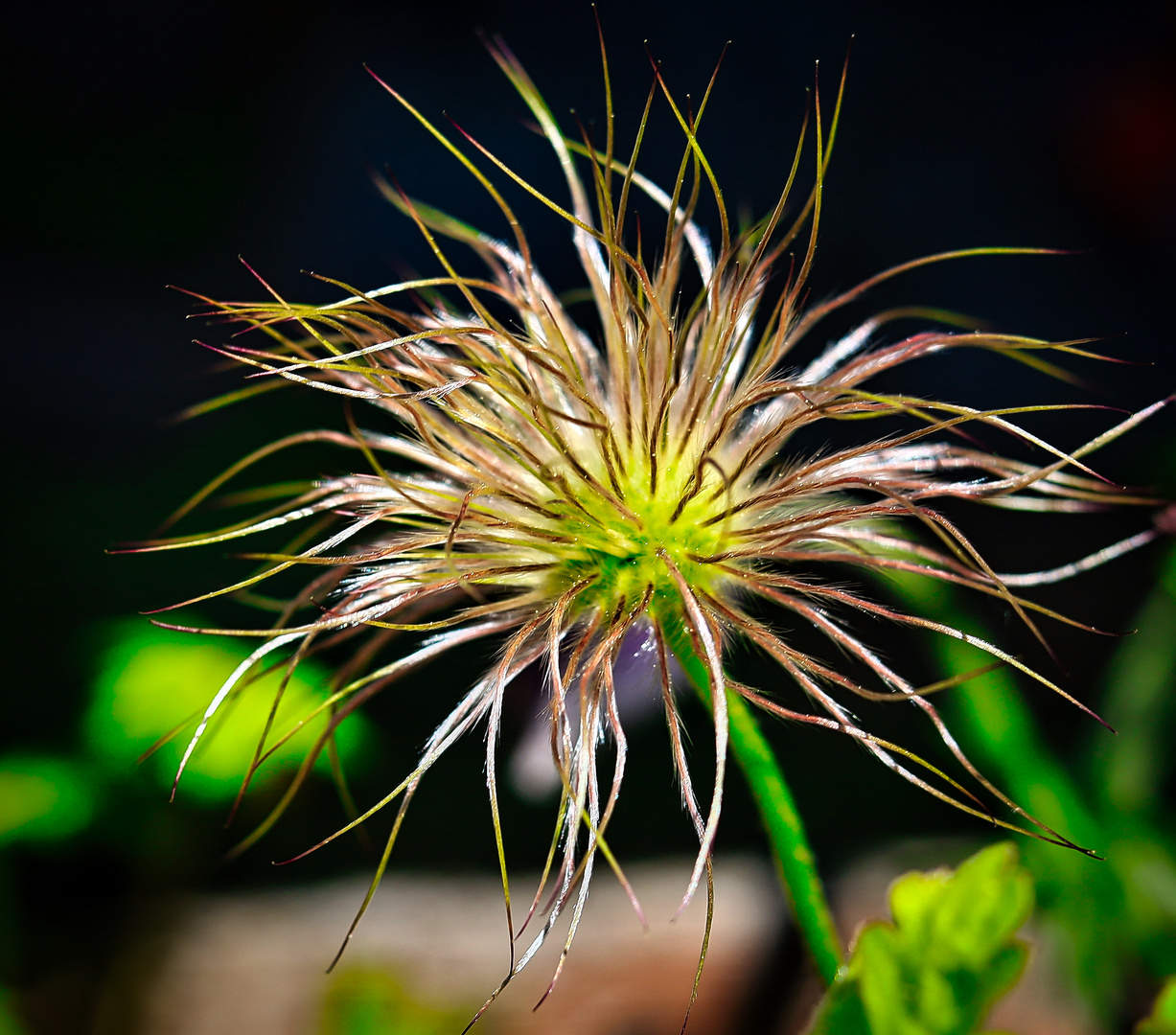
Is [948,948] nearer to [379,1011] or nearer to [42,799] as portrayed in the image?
[379,1011]

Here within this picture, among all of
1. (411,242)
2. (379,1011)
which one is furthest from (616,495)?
(411,242)

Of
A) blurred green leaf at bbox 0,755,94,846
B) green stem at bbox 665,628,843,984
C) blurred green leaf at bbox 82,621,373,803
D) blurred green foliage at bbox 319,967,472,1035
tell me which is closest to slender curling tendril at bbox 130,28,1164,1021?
green stem at bbox 665,628,843,984

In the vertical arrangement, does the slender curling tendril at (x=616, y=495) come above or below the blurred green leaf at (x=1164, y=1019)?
above

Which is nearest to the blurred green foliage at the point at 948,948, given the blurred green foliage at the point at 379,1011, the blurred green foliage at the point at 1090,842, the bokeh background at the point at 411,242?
the blurred green foliage at the point at 1090,842

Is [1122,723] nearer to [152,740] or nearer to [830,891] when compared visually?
[830,891]

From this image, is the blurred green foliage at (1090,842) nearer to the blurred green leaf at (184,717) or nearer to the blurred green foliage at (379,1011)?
the blurred green foliage at (379,1011)

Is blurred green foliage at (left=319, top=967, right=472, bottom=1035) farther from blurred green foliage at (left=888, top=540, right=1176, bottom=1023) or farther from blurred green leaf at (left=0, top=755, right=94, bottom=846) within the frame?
blurred green foliage at (left=888, top=540, right=1176, bottom=1023)

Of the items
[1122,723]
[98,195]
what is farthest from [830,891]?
[98,195]
